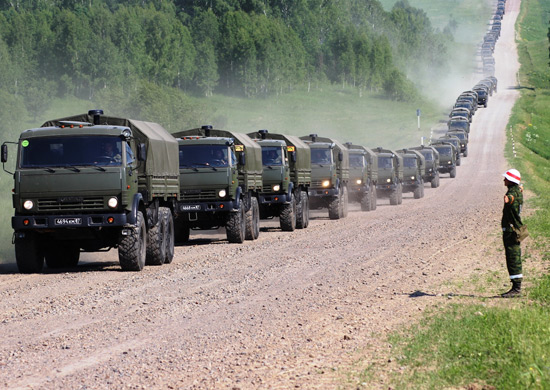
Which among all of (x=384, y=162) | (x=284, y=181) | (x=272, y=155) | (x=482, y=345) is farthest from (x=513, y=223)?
(x=384, y=162)

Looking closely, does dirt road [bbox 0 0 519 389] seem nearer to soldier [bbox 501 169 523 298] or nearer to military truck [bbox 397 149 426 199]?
soldier [bbox 501 169 523 298]

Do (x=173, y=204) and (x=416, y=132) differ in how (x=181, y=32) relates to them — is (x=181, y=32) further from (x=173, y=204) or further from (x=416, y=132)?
(x=173, y=204)

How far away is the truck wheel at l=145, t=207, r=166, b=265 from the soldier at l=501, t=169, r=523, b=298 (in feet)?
24.3

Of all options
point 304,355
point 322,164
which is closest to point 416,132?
point 322,164

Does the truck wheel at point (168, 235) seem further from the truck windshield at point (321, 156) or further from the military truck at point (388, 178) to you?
the military truck at point (388, 178)

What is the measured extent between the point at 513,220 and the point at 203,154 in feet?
36.1

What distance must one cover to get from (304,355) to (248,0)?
138m

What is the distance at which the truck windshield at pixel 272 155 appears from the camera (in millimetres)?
25781

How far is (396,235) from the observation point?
22469mm

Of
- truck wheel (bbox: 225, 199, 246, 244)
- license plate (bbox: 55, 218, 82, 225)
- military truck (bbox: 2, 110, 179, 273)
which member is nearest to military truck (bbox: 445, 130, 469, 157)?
truck wheel (bbox: 225, 199, 246, 244)

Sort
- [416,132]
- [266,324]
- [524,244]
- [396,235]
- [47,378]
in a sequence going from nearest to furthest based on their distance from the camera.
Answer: [47,378] < [266,324] < [524,244] < [396,235] < [416,132]

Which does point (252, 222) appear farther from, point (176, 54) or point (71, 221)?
point (176, 54)

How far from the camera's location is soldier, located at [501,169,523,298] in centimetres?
1147

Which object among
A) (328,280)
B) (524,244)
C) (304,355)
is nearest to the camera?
(304,355)
